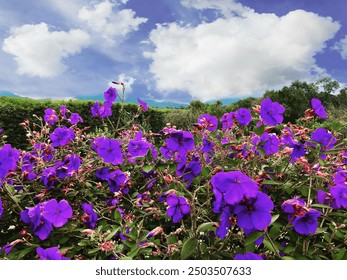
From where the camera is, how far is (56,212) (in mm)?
1736

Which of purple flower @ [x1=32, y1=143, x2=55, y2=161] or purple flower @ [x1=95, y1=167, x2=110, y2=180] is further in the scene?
purple flower @ [x1=32, y1=143, x2=55, y2=161]

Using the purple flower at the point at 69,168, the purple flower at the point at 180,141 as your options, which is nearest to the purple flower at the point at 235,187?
the purple flower at the point at 180,141

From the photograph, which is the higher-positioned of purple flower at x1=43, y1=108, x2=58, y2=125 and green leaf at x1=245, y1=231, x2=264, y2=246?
purple flower at x1=43, y1=108, x2=58, y2=125

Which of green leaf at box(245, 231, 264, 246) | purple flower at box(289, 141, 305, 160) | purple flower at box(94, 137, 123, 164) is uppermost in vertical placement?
purple flower at box(289, 141, 305, 160)

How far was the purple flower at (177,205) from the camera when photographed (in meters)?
1.50

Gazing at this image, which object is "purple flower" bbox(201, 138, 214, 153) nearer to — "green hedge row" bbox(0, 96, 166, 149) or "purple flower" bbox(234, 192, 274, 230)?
"purple flower" bbox(234, 192, 274, 230)

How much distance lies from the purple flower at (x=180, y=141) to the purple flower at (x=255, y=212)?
2.09ft

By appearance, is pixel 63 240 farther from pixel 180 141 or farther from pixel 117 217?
pixel 180 141

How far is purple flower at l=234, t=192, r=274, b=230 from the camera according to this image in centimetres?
125

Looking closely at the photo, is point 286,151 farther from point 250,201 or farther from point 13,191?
point 13,191

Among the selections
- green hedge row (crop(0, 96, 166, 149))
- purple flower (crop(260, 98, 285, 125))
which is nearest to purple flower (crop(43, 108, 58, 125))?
purple flower (crop(260, 98, 285, 125))

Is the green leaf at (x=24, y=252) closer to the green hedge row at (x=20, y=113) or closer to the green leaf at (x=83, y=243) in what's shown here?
the green leaf at (x=83, y=243)

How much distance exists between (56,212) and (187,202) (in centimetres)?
64
